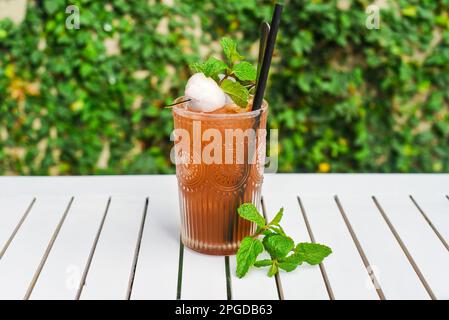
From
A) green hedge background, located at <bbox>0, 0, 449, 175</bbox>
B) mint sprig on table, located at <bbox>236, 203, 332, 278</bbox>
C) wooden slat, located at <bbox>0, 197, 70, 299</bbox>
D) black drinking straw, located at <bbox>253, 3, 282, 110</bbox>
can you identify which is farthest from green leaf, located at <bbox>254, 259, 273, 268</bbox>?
green hedge background, located at <bbox>0, 0, 449, 175</bbox>

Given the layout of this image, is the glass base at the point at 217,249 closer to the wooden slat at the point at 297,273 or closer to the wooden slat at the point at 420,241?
the wooden slat at the point at 297,273

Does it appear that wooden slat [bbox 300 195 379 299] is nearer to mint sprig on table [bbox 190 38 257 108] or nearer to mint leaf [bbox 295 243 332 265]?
mint leaf [bbox 295 243 332 265]

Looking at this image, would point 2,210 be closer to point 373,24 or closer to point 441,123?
point 373,24

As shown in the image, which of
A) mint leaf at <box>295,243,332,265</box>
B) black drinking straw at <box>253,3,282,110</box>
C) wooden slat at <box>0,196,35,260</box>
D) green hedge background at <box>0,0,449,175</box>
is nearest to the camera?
black drinking straw at <box>253,3,282,110</box>

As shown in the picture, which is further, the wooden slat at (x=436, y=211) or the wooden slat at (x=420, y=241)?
the wooden slat at (x=436, y=211)

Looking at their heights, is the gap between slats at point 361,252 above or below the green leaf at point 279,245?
below

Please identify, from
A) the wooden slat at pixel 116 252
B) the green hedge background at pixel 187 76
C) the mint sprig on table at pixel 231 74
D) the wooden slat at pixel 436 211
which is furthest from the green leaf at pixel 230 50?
the green hedge background at pixel 187 76

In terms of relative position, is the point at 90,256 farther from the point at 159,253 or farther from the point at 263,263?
the point at 263,263
